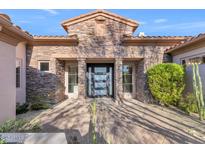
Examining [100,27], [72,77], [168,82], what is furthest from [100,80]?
[168,82]

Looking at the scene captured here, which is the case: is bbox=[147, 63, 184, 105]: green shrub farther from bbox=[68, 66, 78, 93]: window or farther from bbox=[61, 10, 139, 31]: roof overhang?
bbox=[68, 66, 78, 93]: window

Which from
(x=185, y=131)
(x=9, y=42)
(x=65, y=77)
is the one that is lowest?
(x=185, y=131)

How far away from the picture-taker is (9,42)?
26.9 feet

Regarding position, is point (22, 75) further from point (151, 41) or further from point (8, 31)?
point (151, 41)

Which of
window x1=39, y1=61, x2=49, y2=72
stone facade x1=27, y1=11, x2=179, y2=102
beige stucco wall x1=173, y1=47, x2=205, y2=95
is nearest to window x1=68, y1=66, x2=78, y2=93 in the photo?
stone facade x1=27, y1=11, x2=179, y2=102

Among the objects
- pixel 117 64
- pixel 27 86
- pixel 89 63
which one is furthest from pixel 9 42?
pixel 89 63

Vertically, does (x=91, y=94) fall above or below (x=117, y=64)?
below

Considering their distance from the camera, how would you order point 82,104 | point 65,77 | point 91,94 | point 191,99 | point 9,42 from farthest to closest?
point 91,94 → point 65,77 → point 82,104 → point 191,99 → point 9,42

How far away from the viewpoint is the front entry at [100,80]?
16.8 meters

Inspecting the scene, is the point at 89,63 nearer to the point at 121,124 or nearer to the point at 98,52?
the point at 98,52

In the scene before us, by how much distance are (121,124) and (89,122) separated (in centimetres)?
114

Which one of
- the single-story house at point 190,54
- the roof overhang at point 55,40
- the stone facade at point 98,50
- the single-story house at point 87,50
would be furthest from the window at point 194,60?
the roof overhang at point 55,40

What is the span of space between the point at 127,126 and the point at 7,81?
13.9ft
